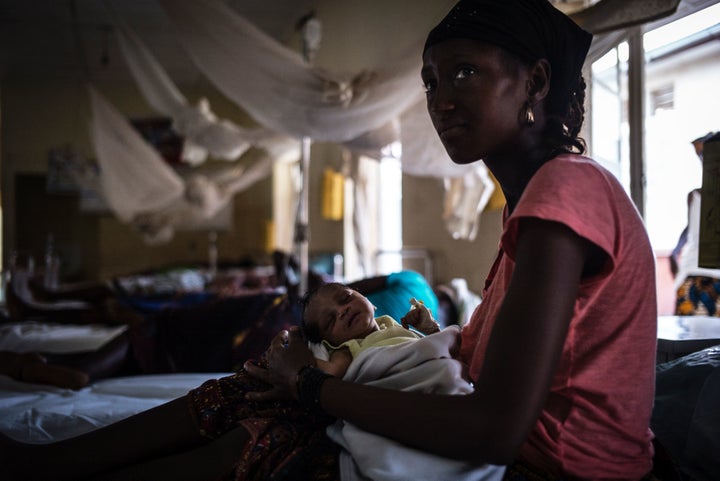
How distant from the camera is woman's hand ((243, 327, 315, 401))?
895 mm

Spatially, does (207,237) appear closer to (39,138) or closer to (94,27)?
(39,138)

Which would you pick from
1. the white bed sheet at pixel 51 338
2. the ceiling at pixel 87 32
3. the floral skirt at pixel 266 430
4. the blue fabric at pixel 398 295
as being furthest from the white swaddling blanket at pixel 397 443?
the ceiling at pixel 87 32

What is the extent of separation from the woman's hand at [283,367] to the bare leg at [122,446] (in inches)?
6.4

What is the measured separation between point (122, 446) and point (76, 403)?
31.4 inches

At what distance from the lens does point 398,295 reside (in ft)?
5.60

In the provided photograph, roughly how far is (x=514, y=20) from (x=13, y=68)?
8738 mm

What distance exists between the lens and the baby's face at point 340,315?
3.96 ft

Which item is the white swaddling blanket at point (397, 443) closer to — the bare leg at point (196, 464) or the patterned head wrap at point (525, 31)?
the bare leg at point (196, 464)

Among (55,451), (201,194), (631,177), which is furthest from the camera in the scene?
(201,194)

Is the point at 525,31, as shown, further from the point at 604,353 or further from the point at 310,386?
the point at 310,386

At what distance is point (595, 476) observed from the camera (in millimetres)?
783

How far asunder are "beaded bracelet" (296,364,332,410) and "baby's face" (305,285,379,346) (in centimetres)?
33

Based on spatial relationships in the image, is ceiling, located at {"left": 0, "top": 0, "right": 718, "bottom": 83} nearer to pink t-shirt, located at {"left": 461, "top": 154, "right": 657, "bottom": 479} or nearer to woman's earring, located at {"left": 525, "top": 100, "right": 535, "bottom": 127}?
woman's earring, located at {"left": 525, "top": 100, "right": 535, "bottom": 127}

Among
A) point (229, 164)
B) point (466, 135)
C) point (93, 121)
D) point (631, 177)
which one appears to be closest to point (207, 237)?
point (229, 164)
